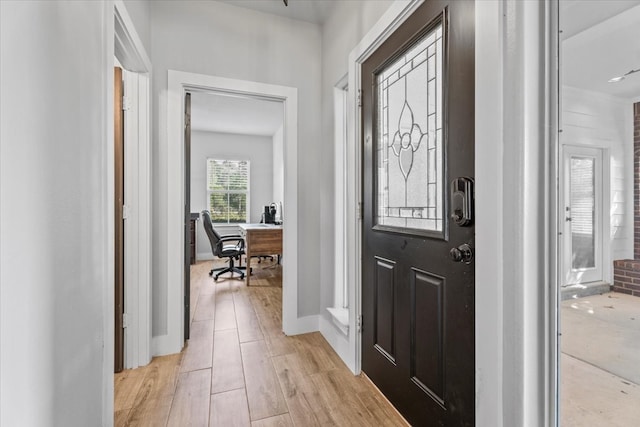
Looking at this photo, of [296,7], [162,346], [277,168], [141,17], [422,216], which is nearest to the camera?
[422,216]

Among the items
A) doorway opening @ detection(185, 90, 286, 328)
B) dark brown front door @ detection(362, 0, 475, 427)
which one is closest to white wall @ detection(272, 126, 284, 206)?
doorway opening @ detection(185, 90, 286, 328)

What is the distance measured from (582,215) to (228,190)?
632cm

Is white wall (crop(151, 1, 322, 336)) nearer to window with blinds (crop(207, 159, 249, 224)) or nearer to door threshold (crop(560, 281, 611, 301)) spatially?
door threshold (crop(560, 281, 611, 301))

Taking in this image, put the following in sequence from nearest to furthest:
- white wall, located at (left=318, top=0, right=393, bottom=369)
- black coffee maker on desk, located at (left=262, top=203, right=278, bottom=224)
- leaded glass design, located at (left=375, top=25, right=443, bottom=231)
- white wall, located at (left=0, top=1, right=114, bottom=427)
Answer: white wall, located at (left=0, top=1, right=114, bottom=427), leaded glass design, located at (left=375, top=25, right=443, bottom=231), white wall, located at (left=318, top=0, right=393, bottom=369), black coffee maker on desk, located at (left=262, top=203, right=278, bottom=224)

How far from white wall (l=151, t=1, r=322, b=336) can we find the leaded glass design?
0.92 metres

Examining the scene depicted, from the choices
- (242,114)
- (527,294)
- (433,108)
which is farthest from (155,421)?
(242,114)

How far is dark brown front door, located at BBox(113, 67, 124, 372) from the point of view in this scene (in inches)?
70.9

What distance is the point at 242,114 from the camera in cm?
499

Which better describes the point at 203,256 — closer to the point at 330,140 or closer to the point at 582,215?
the point at 330,140

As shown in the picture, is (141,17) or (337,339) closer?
(141,17)

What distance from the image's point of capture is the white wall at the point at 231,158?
6.09 m

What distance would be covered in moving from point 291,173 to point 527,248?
1.85 m

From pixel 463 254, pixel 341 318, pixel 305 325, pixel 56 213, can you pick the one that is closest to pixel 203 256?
pixel 305 325

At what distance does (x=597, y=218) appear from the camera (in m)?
0.81
